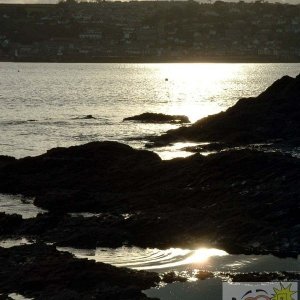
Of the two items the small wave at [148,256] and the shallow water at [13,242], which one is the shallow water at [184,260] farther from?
the shallow water at [13,242]

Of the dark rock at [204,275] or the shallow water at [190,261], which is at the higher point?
the dark rock at [204,275]

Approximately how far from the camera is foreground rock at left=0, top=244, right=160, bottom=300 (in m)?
17.0

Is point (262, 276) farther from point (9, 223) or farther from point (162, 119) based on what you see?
point (162, 119)

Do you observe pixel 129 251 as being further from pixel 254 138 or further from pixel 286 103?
pixel 286 103

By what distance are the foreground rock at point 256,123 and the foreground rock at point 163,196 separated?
1233 centimetres

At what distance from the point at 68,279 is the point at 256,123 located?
2863cm

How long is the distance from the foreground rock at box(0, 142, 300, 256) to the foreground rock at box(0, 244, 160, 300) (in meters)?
2.99

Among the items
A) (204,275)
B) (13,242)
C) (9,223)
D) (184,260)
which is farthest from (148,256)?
(9,223)

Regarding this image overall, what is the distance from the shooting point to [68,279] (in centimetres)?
1755

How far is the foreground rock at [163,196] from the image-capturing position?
71.2 feet

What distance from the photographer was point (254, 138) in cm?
4231

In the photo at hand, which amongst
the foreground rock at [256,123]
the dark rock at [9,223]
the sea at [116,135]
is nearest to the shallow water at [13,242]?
the sea at [116,135]

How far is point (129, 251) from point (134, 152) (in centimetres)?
1109

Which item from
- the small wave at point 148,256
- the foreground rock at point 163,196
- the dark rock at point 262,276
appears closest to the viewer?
the dark rock at point 262,276
